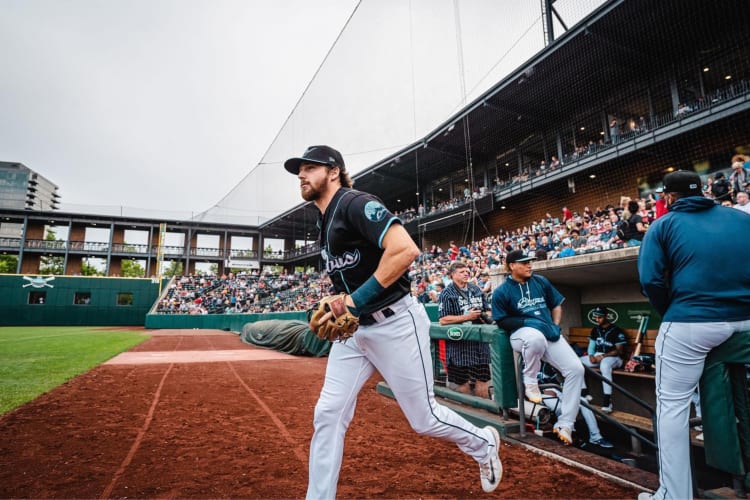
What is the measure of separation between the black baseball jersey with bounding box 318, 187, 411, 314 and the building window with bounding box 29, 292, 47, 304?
130 feet

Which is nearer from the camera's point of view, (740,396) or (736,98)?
(740,396)

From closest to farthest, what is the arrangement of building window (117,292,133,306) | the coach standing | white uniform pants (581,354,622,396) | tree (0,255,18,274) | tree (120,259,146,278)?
the coach standing, white uniform pants (581,354,622,396), building window (117,292,133,306), tree (0,255,18,274), tree (120,259,146,278)

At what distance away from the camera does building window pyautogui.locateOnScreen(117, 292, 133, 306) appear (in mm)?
32875

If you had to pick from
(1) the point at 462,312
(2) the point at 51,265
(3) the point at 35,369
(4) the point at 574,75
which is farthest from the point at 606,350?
(2) the point at 51,265

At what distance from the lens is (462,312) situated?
5324 millimetres

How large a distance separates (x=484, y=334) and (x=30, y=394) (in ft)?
20.1

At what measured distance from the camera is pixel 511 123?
65.3 feet

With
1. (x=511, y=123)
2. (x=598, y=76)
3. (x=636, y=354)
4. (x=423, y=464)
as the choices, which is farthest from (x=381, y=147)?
(x=423, y=464)

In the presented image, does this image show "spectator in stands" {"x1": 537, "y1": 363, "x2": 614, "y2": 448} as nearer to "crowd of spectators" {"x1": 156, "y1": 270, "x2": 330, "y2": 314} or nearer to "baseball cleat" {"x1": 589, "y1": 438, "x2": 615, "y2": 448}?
"baseball cleat" {"x1": 589, "y1": 438, "x2": 615, "y2": 448}

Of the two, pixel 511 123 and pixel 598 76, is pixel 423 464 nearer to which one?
pixel 598 76

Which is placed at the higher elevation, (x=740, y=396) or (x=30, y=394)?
(x=740, y=396)

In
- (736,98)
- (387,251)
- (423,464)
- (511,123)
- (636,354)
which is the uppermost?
(511,123)

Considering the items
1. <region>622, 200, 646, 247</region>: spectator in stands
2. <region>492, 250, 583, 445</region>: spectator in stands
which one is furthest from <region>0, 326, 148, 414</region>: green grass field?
<region>622, 200, 646, 247</region>: spectator in stands

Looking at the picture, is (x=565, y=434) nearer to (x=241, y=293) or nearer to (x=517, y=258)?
(x=517, y=258)
